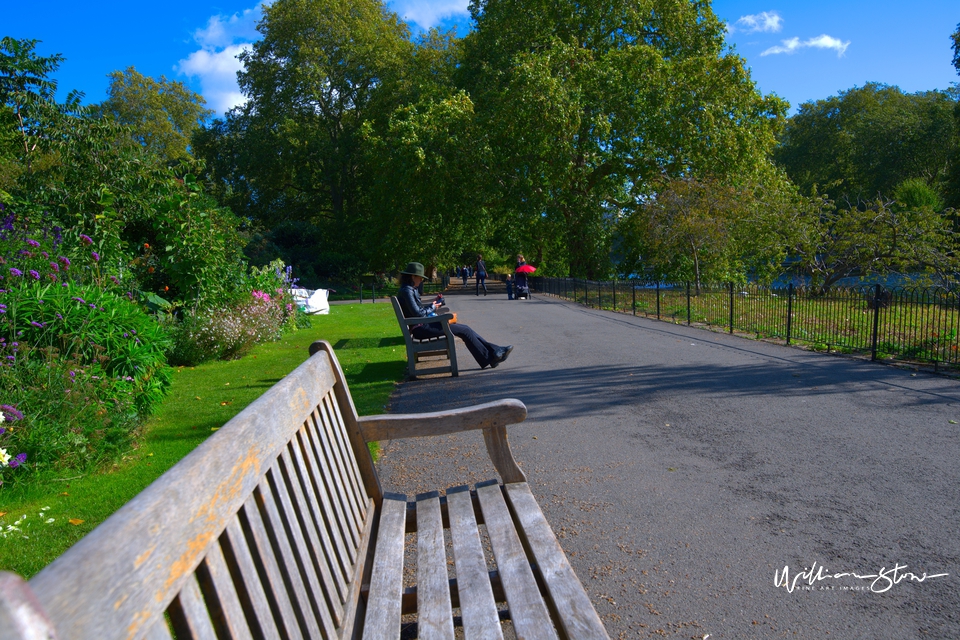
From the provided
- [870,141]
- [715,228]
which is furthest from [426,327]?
[870,141]

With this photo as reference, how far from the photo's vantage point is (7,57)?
11.2m

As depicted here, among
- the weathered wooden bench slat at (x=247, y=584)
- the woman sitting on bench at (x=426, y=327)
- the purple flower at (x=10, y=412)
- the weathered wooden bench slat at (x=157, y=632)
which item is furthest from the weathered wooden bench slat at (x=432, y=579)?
the woman sitting on bench at (x=426, y=327)

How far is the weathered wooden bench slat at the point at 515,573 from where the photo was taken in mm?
2132

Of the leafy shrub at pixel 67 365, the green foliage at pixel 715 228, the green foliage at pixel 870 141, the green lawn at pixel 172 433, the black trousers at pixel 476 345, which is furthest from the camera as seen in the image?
the green foliage at pixel 870 141

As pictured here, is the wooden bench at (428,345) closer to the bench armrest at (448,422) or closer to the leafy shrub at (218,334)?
Answer: the leafy shrub at (218,334)

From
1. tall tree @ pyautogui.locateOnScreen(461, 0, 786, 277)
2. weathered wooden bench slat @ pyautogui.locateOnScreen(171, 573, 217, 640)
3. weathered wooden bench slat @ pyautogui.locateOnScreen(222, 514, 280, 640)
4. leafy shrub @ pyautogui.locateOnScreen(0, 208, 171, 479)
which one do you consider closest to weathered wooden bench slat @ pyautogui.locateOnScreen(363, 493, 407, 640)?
weathered wooden bench slat @ pyautogui.locateOnScreen(222, 514, 280, 640)

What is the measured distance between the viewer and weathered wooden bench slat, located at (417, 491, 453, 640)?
85.7 inches

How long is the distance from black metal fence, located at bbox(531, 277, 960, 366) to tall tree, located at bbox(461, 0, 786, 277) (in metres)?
14.2

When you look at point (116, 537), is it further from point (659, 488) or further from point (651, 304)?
point (651, 304)

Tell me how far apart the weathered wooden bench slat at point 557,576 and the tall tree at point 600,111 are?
95.2ft

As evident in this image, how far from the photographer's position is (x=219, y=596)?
1420 mm

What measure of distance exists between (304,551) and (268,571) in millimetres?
324

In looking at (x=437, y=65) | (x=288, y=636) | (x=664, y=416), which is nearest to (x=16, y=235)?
(x=664, y=416)

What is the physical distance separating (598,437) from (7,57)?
1083cm
